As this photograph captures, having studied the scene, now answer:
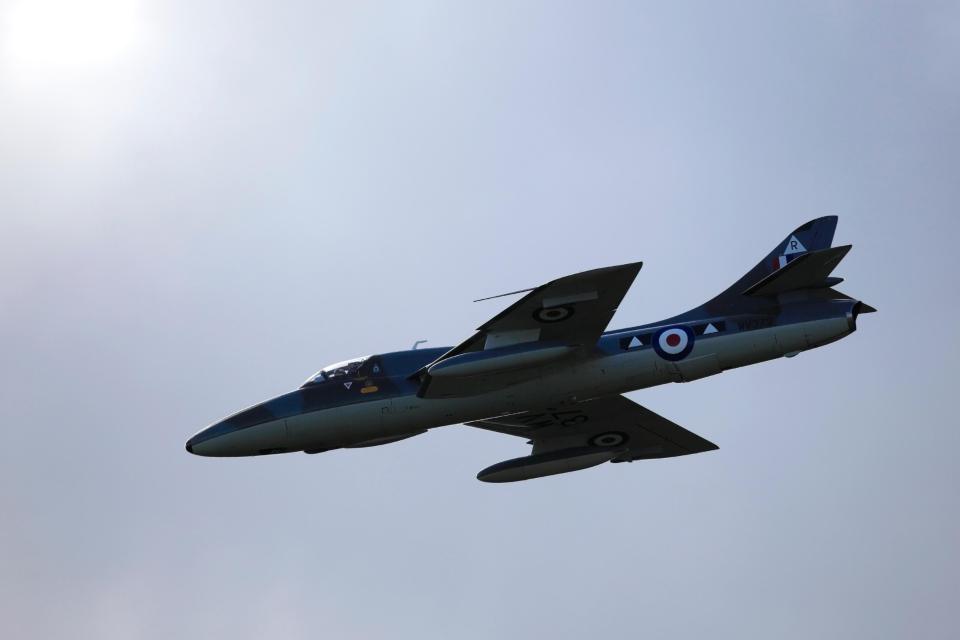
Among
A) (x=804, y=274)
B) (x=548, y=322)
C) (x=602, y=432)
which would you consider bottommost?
(x=602, y=432)

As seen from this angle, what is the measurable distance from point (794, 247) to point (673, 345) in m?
4.49

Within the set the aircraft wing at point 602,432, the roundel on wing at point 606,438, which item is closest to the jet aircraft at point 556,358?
the aircraft wing at point 602,432

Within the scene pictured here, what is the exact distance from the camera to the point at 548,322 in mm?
29125

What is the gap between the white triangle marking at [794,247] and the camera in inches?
1257

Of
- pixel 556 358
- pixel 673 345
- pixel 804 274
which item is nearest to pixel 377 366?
pixel 556 358

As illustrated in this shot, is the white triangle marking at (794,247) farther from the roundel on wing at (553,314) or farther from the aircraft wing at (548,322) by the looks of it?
the roundel on wing at (553,314)

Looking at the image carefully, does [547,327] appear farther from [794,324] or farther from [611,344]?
[794,324]

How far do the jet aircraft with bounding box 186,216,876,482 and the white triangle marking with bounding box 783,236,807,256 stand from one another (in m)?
0.04

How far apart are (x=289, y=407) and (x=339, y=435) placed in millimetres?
1455

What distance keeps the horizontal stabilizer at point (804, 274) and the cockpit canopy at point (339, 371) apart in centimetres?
994

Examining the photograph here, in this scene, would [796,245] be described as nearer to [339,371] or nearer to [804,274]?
[804,274]

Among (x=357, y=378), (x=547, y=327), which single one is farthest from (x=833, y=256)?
(x=357, y=378)

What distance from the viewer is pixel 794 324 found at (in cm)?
3025

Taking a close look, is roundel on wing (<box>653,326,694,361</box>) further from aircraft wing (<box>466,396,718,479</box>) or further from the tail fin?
aircraft wing (<box>466,396,718,479</box>)
